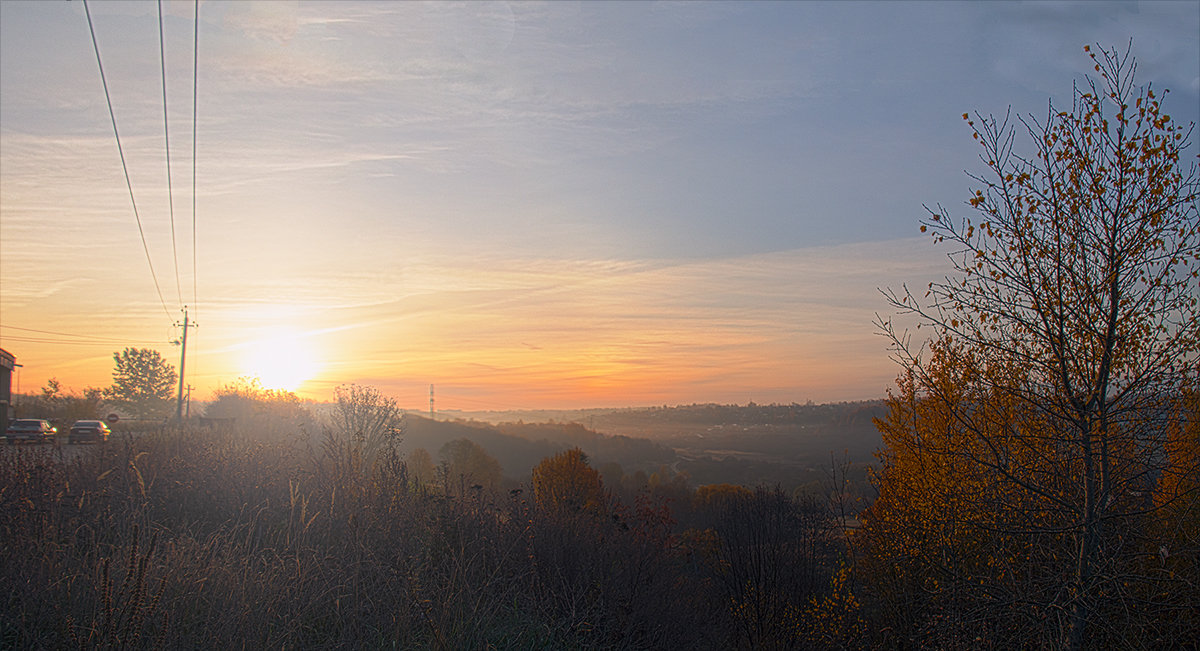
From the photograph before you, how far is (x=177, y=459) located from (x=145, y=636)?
24.5 ft

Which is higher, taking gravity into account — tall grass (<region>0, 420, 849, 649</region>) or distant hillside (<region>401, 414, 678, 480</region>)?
tall grass (<region>0, 420, 849, 649</region>)

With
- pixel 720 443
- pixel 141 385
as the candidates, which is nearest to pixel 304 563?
pixel 141 385

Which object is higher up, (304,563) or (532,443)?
(304,563)

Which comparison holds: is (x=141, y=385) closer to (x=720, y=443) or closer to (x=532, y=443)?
(x=532, y=443)

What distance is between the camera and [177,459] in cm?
1112

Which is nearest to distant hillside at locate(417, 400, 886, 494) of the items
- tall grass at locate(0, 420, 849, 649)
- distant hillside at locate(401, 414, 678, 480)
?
distant hillside at locate(401, 414, 678, 480)

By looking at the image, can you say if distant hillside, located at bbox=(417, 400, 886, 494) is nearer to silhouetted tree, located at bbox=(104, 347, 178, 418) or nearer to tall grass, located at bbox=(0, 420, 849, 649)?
silhouetted tree, located at bbox=(104, 347, 178, 418)

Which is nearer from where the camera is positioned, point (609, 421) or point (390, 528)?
point (390, 528)

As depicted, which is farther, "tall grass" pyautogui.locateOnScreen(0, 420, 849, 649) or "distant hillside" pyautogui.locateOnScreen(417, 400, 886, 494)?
"distant hillside" pyautogui.locateOnScreen(417, 400, 886, 494)

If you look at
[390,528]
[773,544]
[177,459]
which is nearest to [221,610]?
[390,528]

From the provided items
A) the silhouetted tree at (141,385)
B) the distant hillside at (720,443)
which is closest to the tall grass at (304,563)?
the distant hillside at (720,443)

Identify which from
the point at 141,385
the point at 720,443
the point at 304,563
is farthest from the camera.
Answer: the point at 720,443

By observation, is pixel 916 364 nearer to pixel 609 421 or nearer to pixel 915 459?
pixel 915 459

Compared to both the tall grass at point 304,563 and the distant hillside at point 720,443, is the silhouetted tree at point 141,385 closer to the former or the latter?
the distant hillside at point 720,443
